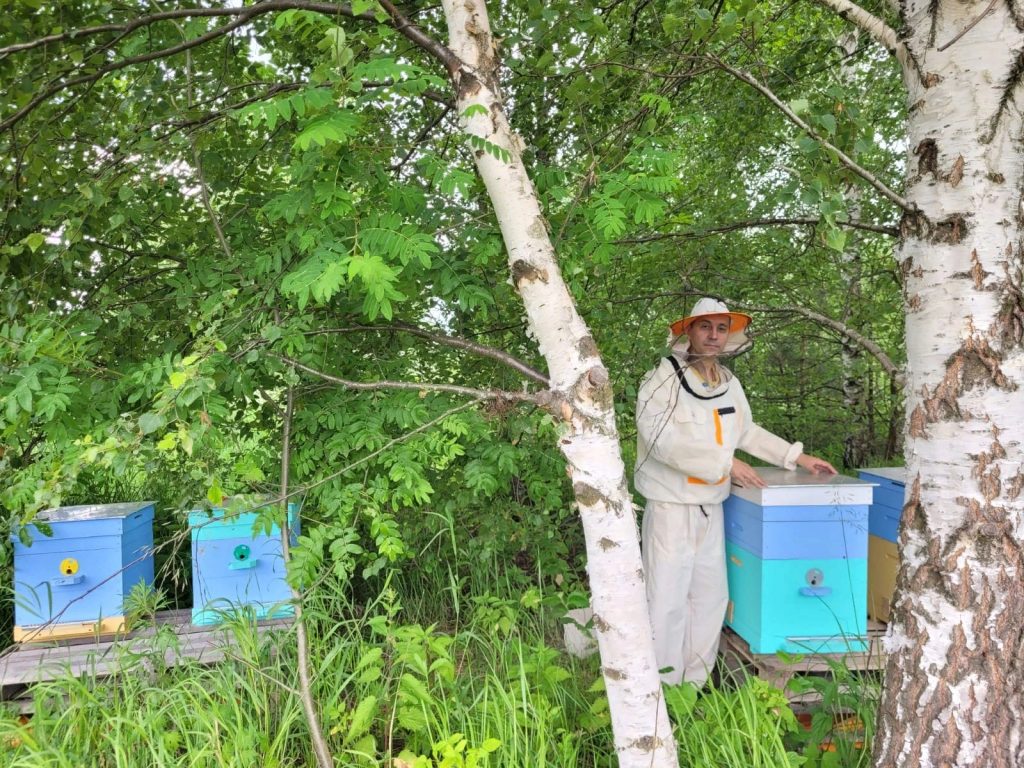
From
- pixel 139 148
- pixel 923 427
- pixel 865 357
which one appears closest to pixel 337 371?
pixel 139 148

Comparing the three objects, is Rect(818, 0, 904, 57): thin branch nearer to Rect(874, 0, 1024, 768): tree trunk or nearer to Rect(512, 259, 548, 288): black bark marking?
Rect(874, 0, 1024, 768): tree trunk

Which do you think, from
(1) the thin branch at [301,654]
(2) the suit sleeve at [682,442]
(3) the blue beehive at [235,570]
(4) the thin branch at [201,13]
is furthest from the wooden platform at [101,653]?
(4) the thin branch at [201,13]

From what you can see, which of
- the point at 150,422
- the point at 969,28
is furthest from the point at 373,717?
the point at 969,28

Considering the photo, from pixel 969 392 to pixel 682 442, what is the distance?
1571 mm

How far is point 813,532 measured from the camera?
2.81 meters

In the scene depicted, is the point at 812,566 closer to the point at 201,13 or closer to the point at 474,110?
the point at 474,110

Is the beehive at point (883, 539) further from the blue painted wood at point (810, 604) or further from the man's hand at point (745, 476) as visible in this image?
the man's hand at point (745, 476)

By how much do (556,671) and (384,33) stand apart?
2.17m

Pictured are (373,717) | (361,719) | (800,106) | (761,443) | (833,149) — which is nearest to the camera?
(800,106)

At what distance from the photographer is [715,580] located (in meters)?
3.28

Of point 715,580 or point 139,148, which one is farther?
point 715,580

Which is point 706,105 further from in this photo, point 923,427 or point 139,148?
point 139,148

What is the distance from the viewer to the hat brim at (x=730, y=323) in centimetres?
326

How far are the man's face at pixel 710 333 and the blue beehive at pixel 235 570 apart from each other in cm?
222
